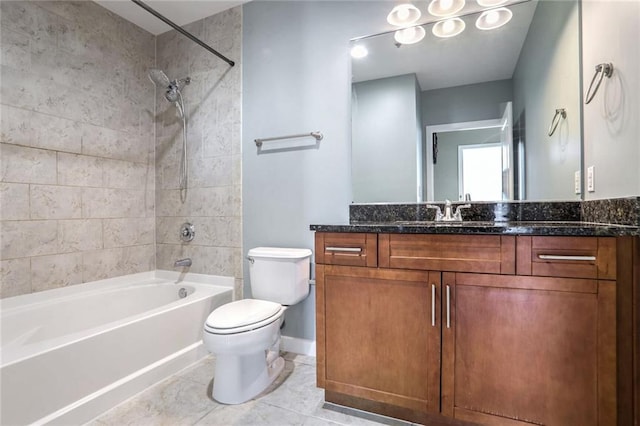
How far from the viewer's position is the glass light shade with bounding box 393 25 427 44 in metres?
1.85

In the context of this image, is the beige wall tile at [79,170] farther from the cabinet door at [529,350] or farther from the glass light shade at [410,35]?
the cabinet door at [529,350]

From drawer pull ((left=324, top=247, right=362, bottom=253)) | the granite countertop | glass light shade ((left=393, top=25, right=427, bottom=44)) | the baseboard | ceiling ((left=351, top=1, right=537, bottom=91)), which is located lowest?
the baseboard

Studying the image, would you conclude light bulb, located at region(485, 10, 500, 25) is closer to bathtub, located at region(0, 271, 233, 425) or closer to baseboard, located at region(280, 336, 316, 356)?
baseboard, located at region(280, 336, 316, 356)

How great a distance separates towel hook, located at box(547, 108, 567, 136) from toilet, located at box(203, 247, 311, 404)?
1.54m

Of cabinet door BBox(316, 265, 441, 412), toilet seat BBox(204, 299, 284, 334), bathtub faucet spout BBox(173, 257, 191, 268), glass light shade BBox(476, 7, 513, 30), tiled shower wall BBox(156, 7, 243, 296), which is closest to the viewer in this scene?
cabinet door BBox(316, 265, 441, 412)

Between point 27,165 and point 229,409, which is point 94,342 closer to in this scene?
point 229,409

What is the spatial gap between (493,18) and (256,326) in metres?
2.17

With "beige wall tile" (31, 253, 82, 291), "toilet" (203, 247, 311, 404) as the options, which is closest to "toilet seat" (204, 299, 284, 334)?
"toilet" (203, 247, 311, 404)

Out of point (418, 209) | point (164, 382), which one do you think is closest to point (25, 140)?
point (164, 382)

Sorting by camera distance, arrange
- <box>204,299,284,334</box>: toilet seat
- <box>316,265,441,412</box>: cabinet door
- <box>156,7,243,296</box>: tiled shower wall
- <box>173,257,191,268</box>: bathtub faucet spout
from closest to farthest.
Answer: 1. <box>316,265,441,412</box>: cabinet door
2. <box>204,299,284,334</box>: toilet seat
3. <box>156,7,243,296</box>: tiled shower wall
4. <box>173,257,191,268</box>: bathtub faucet spout

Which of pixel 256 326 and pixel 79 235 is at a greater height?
pixel 79 235

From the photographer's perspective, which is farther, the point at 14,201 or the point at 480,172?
the point at 14,201

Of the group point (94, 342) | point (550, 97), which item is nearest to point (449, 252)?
point (550, 97)

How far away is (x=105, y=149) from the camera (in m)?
2.35
